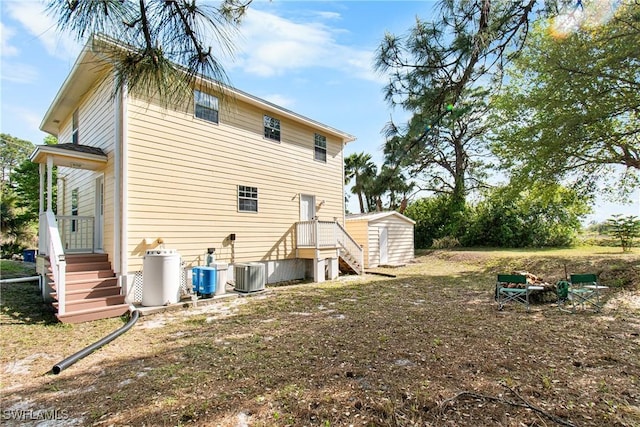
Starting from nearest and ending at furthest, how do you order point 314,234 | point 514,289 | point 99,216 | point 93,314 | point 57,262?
point 57,262 < point 93,314 < point 514,289 < point 99,216 < point 314,234

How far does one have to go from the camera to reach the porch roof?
22.8 feet

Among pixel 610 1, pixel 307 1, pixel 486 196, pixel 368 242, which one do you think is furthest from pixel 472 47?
pixel 486 196

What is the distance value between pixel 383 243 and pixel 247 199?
Answer: 25.5ft

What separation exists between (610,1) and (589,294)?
540 cm

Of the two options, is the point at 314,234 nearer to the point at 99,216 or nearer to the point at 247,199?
the point at 247,199

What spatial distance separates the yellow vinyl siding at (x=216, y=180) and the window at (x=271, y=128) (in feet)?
0.63

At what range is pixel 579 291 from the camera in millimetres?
6320

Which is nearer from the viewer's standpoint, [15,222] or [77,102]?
[77,102]

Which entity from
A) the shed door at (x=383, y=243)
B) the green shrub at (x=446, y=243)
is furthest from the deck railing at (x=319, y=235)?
the green shrub at (x=446, y=243)

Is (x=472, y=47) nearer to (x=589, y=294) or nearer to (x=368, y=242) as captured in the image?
(x=589, y=294)

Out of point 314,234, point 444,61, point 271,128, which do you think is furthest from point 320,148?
point 444,61

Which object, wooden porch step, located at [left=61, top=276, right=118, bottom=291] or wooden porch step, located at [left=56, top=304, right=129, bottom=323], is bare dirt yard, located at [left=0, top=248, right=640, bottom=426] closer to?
wooden porch step, located at [left=56, top=304, right=129, bottom=323]

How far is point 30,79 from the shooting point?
261cm

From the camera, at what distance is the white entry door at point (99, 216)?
809 cm
